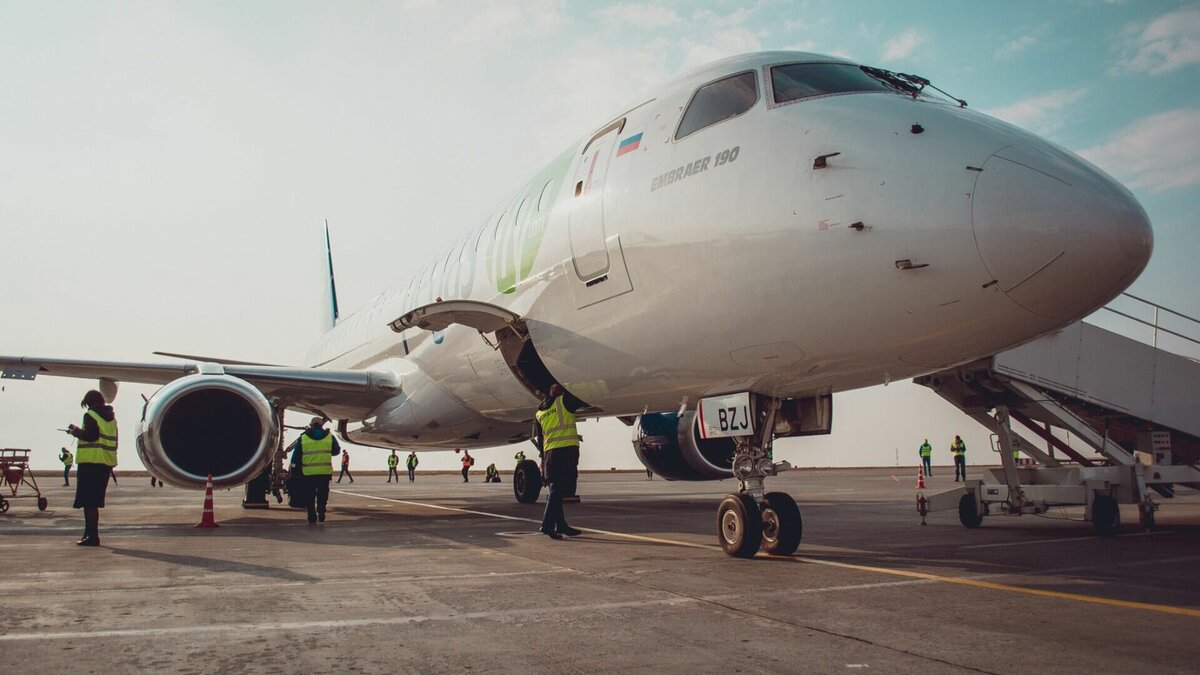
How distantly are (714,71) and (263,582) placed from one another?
464cm

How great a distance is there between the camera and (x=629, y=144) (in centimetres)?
684

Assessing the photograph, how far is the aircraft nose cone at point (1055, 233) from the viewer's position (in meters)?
4.50

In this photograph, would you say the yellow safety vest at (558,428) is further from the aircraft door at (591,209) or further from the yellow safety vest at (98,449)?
the yellow safety vest at (98,449)

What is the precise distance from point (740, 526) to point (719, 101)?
3.03 meters

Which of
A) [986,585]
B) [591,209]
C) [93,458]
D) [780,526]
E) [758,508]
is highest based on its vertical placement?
[591,209]

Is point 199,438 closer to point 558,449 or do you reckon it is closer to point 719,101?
point 558,449

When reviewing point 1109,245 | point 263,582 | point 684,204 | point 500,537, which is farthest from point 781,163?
point 500,537

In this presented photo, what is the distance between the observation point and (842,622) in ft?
13.0

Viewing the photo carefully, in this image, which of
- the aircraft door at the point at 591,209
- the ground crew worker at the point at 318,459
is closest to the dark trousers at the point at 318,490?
the ground crew worker at the point at 318,459

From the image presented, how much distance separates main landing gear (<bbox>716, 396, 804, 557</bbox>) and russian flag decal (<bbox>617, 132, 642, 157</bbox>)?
211 centimetres

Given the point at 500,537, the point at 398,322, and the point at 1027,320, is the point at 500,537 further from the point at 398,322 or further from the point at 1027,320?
the point at 1027,320

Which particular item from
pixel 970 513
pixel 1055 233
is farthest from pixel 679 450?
pixel 1055 233

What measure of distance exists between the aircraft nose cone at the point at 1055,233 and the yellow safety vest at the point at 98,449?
7.59 meters

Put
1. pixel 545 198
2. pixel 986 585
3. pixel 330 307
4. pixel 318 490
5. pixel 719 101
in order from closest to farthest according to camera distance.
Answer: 1. pixel 986 585
2. pixel 719 101
3. pixel 545 198
4. pixel 318 490
5. pixel 330 307
